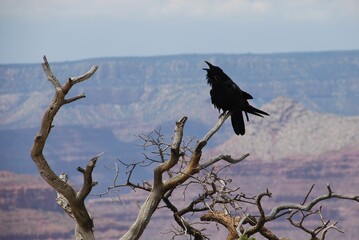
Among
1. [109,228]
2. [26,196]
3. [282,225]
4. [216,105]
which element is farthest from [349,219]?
[216,105]

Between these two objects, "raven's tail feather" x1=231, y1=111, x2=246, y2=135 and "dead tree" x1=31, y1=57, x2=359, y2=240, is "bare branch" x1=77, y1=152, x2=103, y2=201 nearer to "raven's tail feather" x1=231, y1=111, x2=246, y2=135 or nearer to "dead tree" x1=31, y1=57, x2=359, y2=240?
"dead tree" x1=31, y1=57, x2=359, y2=240

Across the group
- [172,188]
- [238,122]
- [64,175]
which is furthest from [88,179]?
[238,122]

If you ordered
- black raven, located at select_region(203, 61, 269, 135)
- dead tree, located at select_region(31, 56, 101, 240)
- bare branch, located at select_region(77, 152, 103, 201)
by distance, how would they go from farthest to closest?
black raven, located at select_region(203, 61, 269, 135), dead tree, located at select_region(31, 56, 101, 240), bare branch, located at select_region(77, 152, 103, 201)

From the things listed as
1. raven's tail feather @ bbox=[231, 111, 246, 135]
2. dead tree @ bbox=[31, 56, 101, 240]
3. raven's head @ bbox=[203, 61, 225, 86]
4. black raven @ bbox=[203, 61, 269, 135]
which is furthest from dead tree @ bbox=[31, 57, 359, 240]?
raven's head @ bbox=[203, 61, 225, 86]

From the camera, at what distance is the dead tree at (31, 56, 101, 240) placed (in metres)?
12.1

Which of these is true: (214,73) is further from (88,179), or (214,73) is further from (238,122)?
(88,179)

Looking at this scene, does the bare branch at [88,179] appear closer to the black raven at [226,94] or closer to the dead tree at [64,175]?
the dead tree at [64,175]

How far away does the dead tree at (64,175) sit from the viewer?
12.1m

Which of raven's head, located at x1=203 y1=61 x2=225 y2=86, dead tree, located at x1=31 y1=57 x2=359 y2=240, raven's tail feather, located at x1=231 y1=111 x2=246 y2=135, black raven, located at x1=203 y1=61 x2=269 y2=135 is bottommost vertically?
dead tree, located at x1=31 y1=57 x2=359 y2=240

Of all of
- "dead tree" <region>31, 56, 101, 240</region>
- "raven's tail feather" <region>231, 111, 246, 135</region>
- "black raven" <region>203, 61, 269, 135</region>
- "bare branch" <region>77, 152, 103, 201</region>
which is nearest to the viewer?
"bare branch" <region>77, 152, 103, 201</region>

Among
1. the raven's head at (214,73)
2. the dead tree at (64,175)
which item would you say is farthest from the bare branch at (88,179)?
the raven's head at (214,73)

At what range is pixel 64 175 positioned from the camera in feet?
43.6

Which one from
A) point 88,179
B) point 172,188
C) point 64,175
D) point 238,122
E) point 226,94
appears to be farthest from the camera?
point 238,122

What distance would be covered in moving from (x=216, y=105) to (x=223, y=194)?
3.72ft
